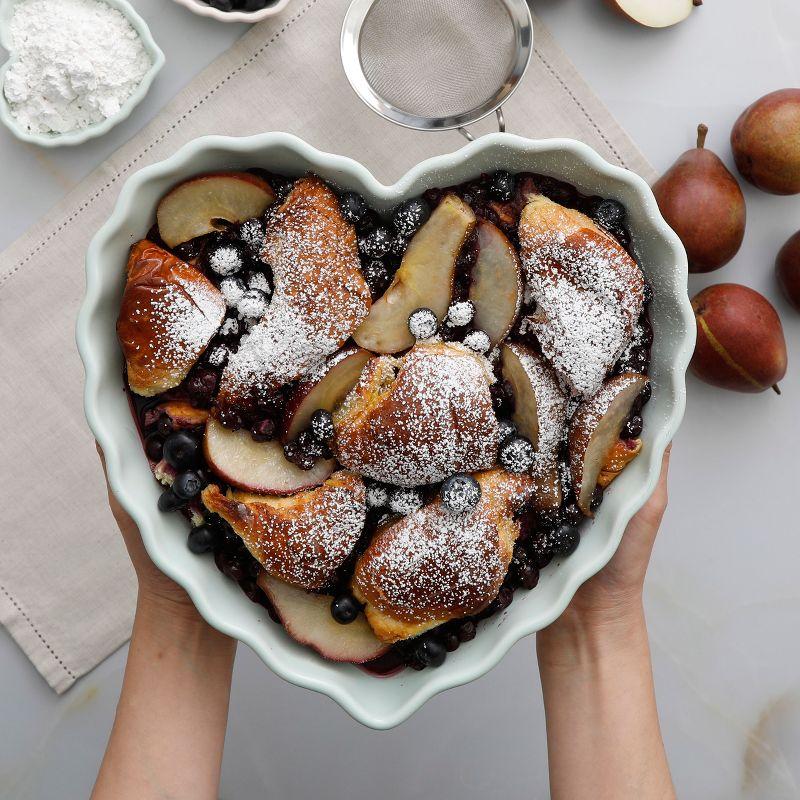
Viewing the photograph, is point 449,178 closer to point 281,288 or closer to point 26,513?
point 281,288

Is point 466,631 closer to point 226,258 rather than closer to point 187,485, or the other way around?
point 187,485

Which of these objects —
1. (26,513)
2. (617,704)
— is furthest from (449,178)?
(26,513)

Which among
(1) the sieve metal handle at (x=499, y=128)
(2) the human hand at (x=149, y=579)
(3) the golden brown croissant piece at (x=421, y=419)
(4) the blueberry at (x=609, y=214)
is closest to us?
(3) the golden brown croissant piece at (x=421, y=419)

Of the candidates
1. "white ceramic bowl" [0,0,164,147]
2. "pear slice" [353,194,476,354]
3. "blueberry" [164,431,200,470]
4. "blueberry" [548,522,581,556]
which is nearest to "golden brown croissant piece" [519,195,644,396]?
"pear slice" [353,194,476,354]

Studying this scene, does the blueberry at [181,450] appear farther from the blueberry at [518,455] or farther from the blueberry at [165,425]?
the blueberry at [518,455]

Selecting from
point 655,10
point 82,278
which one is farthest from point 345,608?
point 655,10

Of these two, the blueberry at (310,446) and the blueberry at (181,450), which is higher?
the blueberry at (181,450)

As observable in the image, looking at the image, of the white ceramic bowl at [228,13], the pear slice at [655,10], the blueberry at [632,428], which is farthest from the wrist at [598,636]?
the white ceramic bowl at [228,13]
